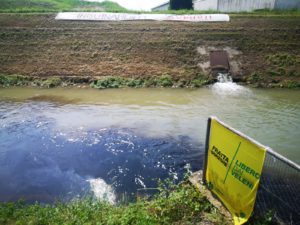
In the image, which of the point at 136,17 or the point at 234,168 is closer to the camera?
the point at 234,168

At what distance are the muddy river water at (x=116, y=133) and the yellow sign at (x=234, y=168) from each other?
230 cm

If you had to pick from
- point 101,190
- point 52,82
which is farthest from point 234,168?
point 52,82

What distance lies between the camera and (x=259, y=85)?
17.2 metres

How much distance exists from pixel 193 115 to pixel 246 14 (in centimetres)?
1599

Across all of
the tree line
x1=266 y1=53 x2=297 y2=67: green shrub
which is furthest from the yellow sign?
the tree line

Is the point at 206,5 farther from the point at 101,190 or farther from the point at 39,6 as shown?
the point at 101,190

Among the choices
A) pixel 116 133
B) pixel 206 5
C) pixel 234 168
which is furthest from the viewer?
pixel 206 5

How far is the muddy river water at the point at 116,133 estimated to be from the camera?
736 cm

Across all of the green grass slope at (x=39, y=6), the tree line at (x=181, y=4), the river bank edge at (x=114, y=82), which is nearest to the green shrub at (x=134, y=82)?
the river bank edge at (x=114, y=82)

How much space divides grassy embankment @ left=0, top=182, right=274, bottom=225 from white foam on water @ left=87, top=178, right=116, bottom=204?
3.52ft

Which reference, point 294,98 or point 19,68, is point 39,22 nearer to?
point 19,68

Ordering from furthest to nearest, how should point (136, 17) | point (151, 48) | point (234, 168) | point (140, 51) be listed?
point (136, 17)
point (151, 48)
point (140, 51)
point (234, 168)

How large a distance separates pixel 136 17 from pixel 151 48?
472 centimetres

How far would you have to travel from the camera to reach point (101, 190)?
688 cm
